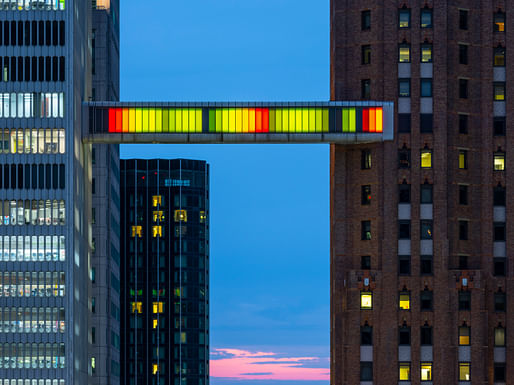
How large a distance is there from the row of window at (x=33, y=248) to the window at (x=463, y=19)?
62.8 meters

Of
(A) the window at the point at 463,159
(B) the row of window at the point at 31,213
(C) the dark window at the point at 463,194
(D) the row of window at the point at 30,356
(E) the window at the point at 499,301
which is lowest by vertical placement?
(D) the row of window at the point at 30,356

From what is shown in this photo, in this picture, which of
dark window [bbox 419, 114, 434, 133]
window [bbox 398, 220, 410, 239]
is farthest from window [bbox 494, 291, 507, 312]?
dark window [bbox 419, 114, 434, 133]

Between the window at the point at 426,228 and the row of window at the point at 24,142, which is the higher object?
the row of window at the point at 24,142

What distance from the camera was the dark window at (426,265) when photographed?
5577 inches

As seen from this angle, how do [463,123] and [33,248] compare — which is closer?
[463,123]

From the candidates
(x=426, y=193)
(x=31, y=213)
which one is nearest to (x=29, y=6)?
(x=31, y=213)

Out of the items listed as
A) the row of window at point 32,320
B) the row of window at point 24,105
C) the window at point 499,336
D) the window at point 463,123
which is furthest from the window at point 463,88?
the row of window at point 32,320

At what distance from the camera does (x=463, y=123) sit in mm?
145625

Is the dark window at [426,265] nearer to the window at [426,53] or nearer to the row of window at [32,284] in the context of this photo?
the window at [426,53]

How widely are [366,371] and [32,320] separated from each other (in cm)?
5188

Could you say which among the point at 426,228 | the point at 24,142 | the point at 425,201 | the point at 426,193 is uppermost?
the point at 24,142

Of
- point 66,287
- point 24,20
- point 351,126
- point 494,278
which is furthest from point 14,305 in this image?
point 494,278

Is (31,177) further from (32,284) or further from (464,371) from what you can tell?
(464,371)

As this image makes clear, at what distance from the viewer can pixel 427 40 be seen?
144 m
